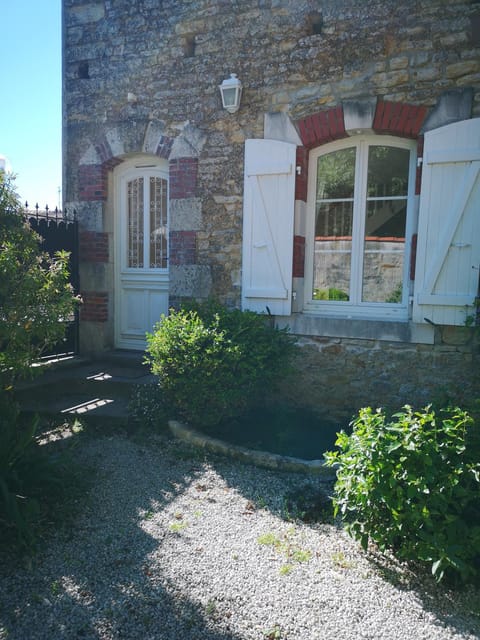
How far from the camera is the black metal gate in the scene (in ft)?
19.0

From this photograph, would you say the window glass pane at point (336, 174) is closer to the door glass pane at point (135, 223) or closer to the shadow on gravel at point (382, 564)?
the door glass pane at point (135, 223)

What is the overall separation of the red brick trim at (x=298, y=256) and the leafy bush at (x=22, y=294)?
2321 millimetres

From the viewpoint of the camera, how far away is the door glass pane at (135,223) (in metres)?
6.30

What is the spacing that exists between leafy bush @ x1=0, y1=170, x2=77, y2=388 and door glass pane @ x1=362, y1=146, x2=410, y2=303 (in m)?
2.95

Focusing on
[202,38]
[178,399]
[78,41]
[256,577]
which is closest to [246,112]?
[202,38]

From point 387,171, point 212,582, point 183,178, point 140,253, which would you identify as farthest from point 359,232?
point 212,582

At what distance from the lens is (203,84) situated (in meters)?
5.56

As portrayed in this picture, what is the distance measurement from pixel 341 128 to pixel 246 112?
107 cm

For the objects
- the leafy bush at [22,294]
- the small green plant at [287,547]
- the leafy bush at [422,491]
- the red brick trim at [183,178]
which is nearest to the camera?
the leafy bush at [422,491]

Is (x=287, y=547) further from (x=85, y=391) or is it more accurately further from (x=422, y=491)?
(x=85, y=391)

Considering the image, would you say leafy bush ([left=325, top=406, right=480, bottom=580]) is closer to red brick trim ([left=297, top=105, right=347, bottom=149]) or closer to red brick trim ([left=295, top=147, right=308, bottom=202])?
red brick trim ([left=295, top=147, right=308, bottom=202])

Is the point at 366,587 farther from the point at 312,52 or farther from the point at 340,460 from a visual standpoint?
the point at 312,52

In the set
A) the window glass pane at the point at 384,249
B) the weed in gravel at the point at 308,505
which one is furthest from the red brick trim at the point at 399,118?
the weed in gravel at the point at 308,505

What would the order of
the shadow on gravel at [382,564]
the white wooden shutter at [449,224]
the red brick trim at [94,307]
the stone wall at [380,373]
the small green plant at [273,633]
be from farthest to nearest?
the red brick trim at [94,307] < the stone wall at [380,373] < the white wooden shutter at [449,224] < the shadow on gravel at [382,564] < the small green plant at [273,633]
